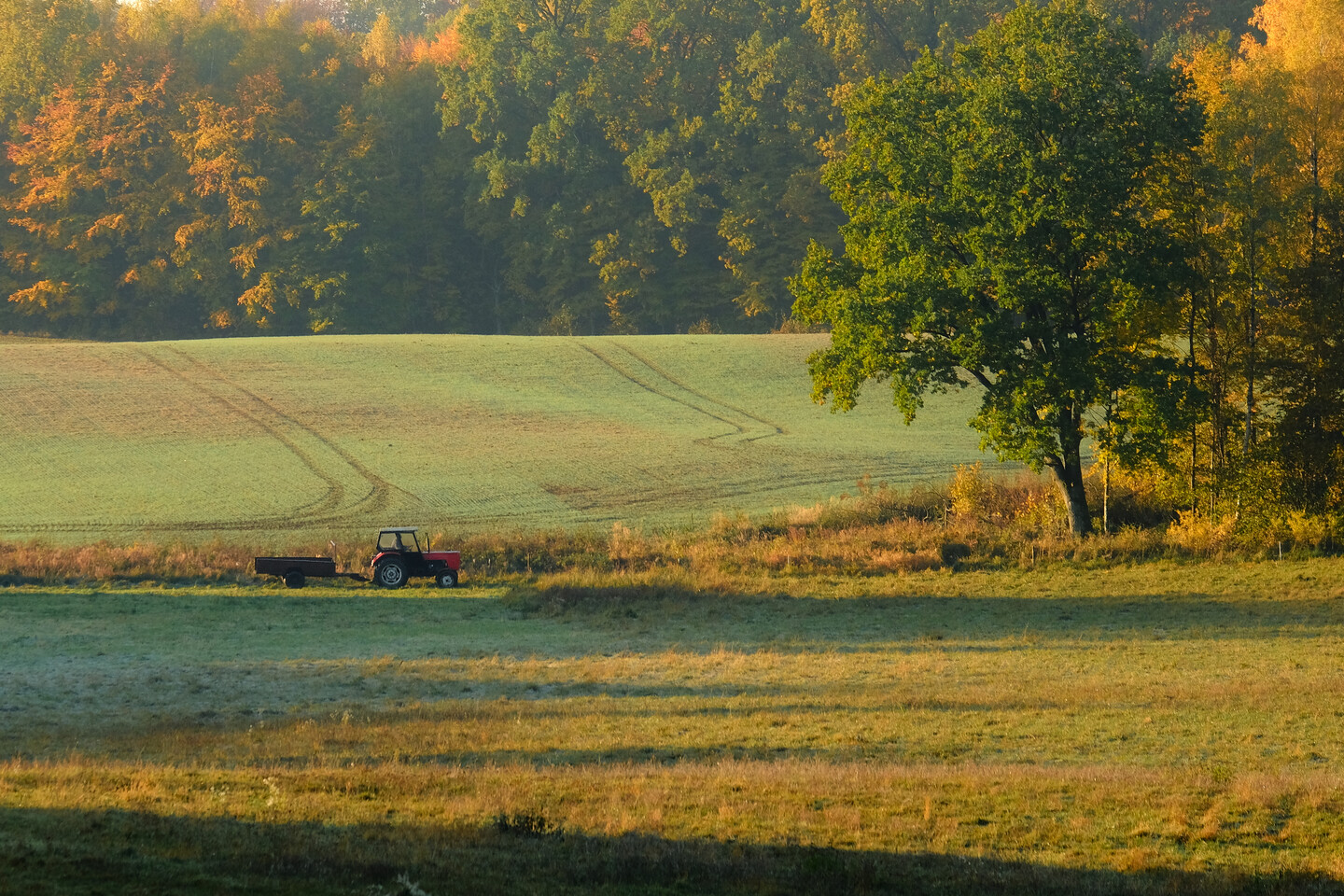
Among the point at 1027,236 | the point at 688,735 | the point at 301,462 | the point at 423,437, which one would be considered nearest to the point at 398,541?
the point at 301,462

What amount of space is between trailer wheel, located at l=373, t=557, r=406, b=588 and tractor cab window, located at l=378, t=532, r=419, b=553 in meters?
0.55

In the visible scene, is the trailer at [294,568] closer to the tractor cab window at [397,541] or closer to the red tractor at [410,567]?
the red tractor at [410,567]

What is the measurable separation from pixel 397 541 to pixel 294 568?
2.75 meters

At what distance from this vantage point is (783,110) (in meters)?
91.6

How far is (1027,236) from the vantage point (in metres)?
34.2

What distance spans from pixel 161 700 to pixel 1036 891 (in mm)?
14388

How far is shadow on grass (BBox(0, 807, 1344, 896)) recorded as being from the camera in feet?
32.3

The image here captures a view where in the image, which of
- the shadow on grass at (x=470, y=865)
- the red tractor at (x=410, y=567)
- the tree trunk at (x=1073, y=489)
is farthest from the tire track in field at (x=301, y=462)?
the shadow on grass at (x=470, y=865)

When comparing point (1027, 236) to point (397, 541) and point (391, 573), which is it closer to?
point (397, 541)

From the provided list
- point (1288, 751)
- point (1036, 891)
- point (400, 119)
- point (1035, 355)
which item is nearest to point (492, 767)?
point (1036, 891)

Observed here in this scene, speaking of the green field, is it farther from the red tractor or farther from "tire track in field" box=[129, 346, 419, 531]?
the red tractor

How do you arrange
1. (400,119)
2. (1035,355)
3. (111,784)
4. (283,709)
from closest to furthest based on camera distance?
(111,784) < (283,709) < (1035,355) < (400,119)

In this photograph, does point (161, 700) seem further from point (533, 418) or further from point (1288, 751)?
point (533, 418)

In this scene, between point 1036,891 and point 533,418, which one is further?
point 533,418
